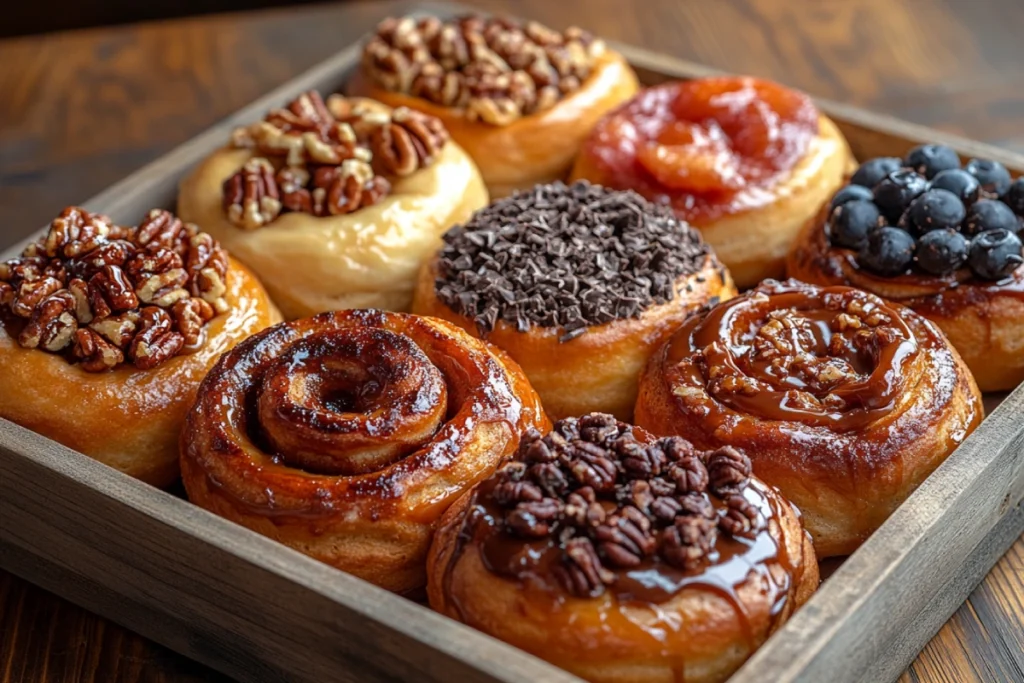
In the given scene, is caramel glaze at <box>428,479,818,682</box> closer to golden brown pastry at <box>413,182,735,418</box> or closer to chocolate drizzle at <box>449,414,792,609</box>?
chocolate drizzle at <box>449,414,792,609</box>

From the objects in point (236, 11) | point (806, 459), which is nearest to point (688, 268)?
point (806, 459)

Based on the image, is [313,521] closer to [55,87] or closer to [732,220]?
[732,220]

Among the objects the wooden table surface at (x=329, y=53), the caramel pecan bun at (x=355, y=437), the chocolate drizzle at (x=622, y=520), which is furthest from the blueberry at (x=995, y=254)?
the wooden table surface at (x=329, y=53)

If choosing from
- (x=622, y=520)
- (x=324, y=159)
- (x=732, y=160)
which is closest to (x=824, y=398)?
(x=622, y=520)

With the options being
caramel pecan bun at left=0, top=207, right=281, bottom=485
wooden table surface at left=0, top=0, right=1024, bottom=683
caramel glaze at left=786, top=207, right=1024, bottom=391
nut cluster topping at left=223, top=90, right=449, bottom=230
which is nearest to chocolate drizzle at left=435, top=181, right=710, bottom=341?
nut cluster topping at left=223, top=90, right=449, bottom=230

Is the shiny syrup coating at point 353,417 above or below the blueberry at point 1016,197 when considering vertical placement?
below

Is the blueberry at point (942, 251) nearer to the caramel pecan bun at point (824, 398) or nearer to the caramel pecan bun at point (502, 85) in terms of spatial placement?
the caramel pecan bun at point (824, 398)

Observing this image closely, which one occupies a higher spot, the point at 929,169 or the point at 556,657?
the point at 929,169
